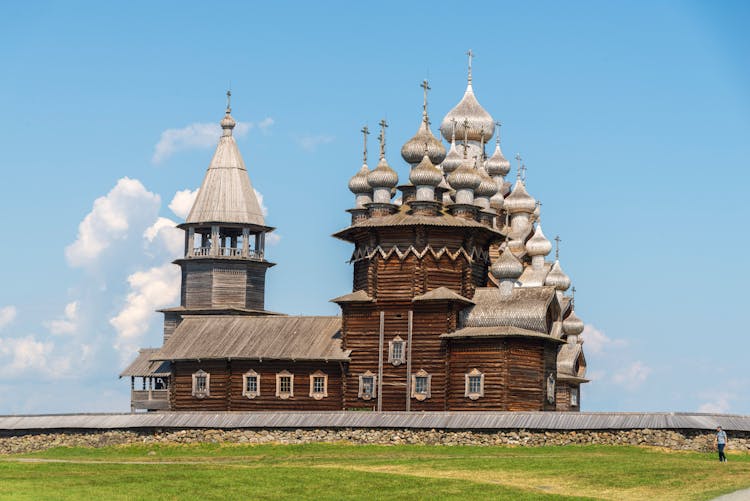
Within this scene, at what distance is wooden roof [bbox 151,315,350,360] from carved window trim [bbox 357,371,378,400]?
115cm

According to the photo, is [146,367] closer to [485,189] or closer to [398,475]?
[485,189]

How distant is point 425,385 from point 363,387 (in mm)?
2967

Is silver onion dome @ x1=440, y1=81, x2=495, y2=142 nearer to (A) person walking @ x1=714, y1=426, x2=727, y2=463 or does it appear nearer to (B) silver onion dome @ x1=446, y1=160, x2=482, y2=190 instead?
(B) silver onion dome @ x1=446, y1=160, x2=482, y2=190

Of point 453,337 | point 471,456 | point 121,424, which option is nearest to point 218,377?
point 121,424

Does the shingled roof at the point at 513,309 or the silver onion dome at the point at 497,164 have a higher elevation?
the silver onion dome at the point at 497,164

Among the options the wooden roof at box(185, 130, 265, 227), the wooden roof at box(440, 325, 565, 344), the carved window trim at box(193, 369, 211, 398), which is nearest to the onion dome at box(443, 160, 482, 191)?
the wooden roof at box(440, 325, 565, 344)

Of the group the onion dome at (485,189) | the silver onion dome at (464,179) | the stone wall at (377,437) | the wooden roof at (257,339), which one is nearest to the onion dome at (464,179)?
the silver onion dome at (464,179)

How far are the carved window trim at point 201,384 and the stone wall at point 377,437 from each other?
7.82 metres

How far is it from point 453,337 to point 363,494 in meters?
22.7

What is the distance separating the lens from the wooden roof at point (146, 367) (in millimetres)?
70312

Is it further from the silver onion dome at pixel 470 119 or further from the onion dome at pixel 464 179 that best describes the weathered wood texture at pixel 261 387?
the silver onion dome at pixel 470 119

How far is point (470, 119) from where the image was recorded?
73.6 meters

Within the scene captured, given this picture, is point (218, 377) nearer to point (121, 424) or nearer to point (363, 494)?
point (121, 424)

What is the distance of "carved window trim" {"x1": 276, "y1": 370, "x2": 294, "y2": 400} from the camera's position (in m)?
60.2
